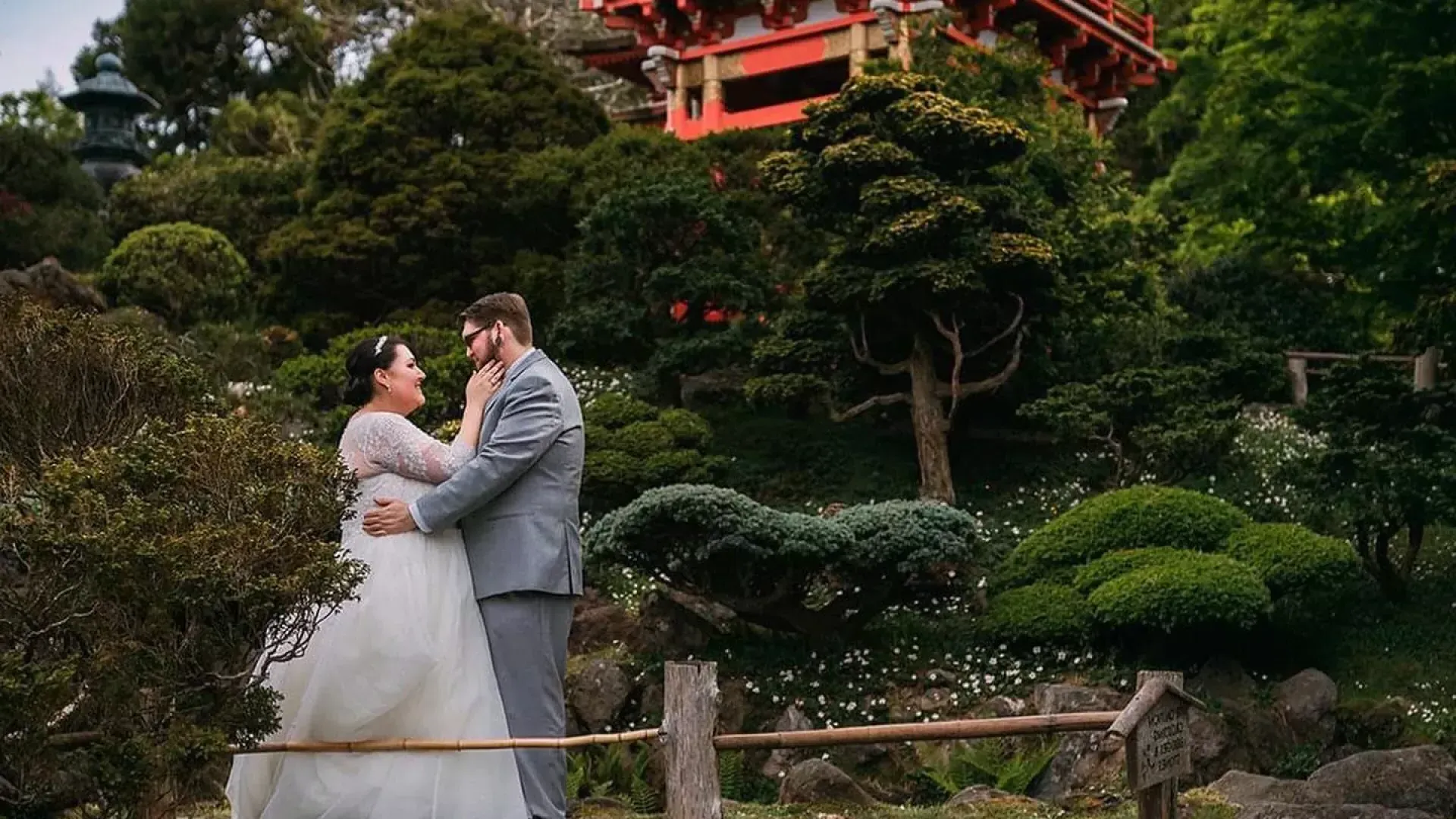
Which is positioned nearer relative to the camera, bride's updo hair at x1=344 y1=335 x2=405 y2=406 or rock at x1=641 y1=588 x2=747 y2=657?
bride's updo hair at x1=344 y1=335 x2=405 y2=406

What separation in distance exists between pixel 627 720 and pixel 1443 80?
8234mm

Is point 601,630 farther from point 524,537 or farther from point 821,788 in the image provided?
point 524,537

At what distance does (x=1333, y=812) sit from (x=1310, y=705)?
310 centimetres

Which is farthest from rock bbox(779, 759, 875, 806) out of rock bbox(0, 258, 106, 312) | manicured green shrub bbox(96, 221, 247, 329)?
manicured green shrub bbox(96, 221, 247, 329)

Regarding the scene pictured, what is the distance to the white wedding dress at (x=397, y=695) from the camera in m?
6.37

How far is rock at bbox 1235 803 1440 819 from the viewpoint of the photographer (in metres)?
Answer: 8.49

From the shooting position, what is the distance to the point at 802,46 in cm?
2094

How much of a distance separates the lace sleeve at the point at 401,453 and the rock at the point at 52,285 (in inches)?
401

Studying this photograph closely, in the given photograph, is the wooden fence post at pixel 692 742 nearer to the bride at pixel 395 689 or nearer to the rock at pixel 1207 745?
the bride at pixel 395 689

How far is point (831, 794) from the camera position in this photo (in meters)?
10.2

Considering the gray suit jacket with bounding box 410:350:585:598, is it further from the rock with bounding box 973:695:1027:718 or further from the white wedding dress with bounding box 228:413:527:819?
the rock with bounding box 973:695:1027:718

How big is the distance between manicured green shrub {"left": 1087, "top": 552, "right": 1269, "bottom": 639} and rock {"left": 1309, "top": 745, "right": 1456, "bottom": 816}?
6.27ft

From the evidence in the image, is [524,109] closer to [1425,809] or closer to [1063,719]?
[1425,809]

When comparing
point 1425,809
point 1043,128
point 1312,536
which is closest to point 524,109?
point 1043,128
